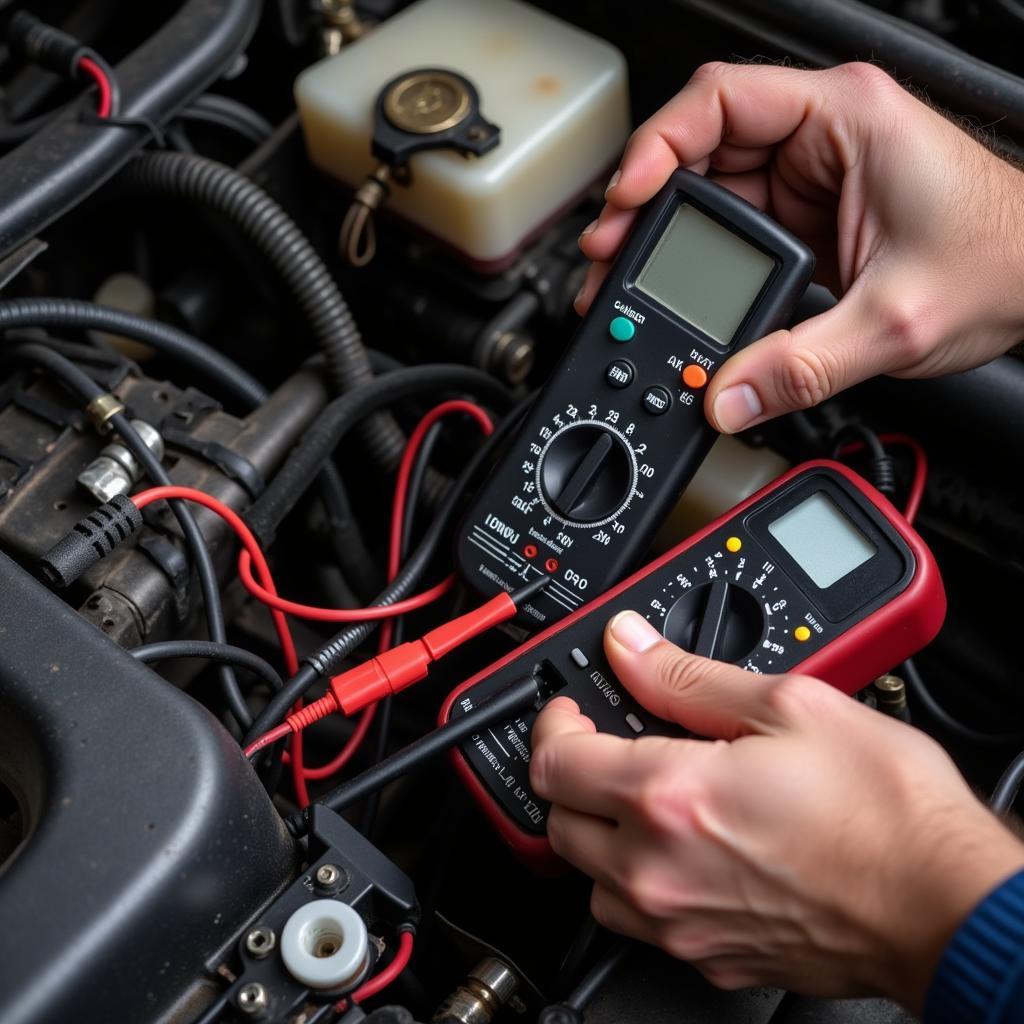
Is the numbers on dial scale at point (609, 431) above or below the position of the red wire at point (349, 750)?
above

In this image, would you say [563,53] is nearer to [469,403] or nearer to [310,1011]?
[469,403]

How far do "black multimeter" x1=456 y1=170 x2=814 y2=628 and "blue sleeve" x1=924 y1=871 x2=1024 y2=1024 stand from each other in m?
0.32

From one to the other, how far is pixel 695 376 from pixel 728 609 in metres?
0.16

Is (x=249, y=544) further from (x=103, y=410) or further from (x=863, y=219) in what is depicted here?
(x=863, y=219)

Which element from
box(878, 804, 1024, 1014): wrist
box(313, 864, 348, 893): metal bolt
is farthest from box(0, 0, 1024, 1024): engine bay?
box(878, 804, 1024, 1014): wrist

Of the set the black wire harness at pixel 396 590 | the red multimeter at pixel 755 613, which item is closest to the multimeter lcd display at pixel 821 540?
the red multimeter at pixel 755 613

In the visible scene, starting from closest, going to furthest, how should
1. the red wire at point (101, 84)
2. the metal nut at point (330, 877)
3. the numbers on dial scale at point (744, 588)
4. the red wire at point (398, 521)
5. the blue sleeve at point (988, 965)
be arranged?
the blue sleeve at point (988, 965) < the metal nut at point (330, 877) < the numbers on dial scale at point (744, 588) < the red wire at point (398, 521) < the red wire at point (101, 84)

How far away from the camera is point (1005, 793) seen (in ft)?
2.37

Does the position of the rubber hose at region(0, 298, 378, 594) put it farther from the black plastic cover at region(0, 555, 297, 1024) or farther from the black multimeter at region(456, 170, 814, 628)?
the black plastic cover at region(0, 555, 297, 1024)

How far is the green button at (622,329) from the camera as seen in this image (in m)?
0.81

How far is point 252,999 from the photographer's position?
1.89 feet

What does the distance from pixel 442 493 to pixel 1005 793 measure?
47cm

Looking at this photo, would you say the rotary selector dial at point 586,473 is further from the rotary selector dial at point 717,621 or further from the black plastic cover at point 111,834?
the black plastic cover at point 111,834

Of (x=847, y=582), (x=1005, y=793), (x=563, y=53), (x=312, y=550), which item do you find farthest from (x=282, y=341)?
(x=1005, y=793)
